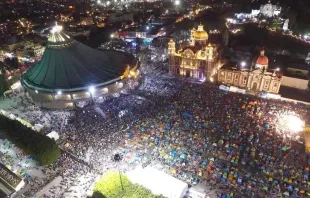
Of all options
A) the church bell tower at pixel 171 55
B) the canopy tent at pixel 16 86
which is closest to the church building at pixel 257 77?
the church bell tower at pixel 171 55

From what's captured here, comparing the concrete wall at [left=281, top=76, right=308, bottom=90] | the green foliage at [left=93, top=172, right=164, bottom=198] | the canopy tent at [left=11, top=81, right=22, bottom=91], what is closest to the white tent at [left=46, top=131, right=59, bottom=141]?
the green foliage at [left=93, top=172, right=164, bottom=198]

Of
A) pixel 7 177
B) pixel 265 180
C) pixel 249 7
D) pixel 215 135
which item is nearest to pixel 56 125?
pixel 7 177

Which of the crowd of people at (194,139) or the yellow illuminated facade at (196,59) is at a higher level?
the yellow illuminated facade at (196,59)

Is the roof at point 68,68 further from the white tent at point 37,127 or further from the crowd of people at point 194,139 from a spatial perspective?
the white tent at point 37,127

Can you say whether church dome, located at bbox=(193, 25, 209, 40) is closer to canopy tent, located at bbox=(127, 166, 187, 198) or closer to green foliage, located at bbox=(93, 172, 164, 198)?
canopy tent, located at bbox=(127, 166, 187, 198)

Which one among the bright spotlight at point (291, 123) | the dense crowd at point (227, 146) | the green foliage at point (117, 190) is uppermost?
the green foliage at point (117, 190)

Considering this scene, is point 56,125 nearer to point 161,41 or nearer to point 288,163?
point 288,163

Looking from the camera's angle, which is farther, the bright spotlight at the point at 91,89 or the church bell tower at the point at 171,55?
the church bell tower at the point at 171,55
